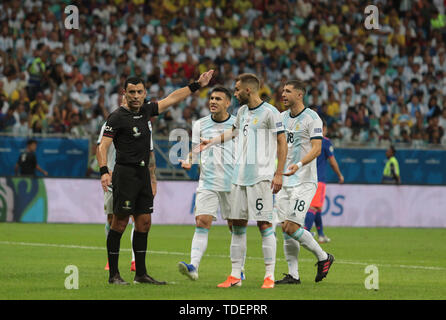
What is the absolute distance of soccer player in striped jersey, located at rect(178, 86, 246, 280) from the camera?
10633mm

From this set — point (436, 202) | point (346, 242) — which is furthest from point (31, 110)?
point (436, 202)

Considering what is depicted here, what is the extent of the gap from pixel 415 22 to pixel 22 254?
77.1 ft

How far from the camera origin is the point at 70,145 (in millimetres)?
23188

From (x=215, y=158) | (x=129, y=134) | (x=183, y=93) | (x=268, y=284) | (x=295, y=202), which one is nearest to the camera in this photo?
(x=268, y=284)

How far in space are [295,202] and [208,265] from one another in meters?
2.61

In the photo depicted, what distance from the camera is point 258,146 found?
10141 millimetres

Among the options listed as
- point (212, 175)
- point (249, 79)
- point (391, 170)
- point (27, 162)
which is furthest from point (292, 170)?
point (391, 170)

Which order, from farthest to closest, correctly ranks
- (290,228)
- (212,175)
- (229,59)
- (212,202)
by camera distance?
1. (229,59)
2. (212,175)
3. (212,202)
4. (290,228)

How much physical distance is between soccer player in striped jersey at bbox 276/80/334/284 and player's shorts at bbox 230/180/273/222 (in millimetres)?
565

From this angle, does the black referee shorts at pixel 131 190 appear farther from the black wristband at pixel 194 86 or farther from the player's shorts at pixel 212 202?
the black wristband at pixel 194 86

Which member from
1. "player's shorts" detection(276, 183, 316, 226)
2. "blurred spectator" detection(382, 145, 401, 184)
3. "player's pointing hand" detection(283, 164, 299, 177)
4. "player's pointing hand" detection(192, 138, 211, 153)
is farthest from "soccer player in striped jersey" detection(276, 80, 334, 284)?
"blurred spectator" detection(382, 145, 401, 184)

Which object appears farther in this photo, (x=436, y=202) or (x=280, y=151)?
(x=436, y=202)

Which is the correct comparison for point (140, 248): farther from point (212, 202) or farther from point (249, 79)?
point (249, 79)
